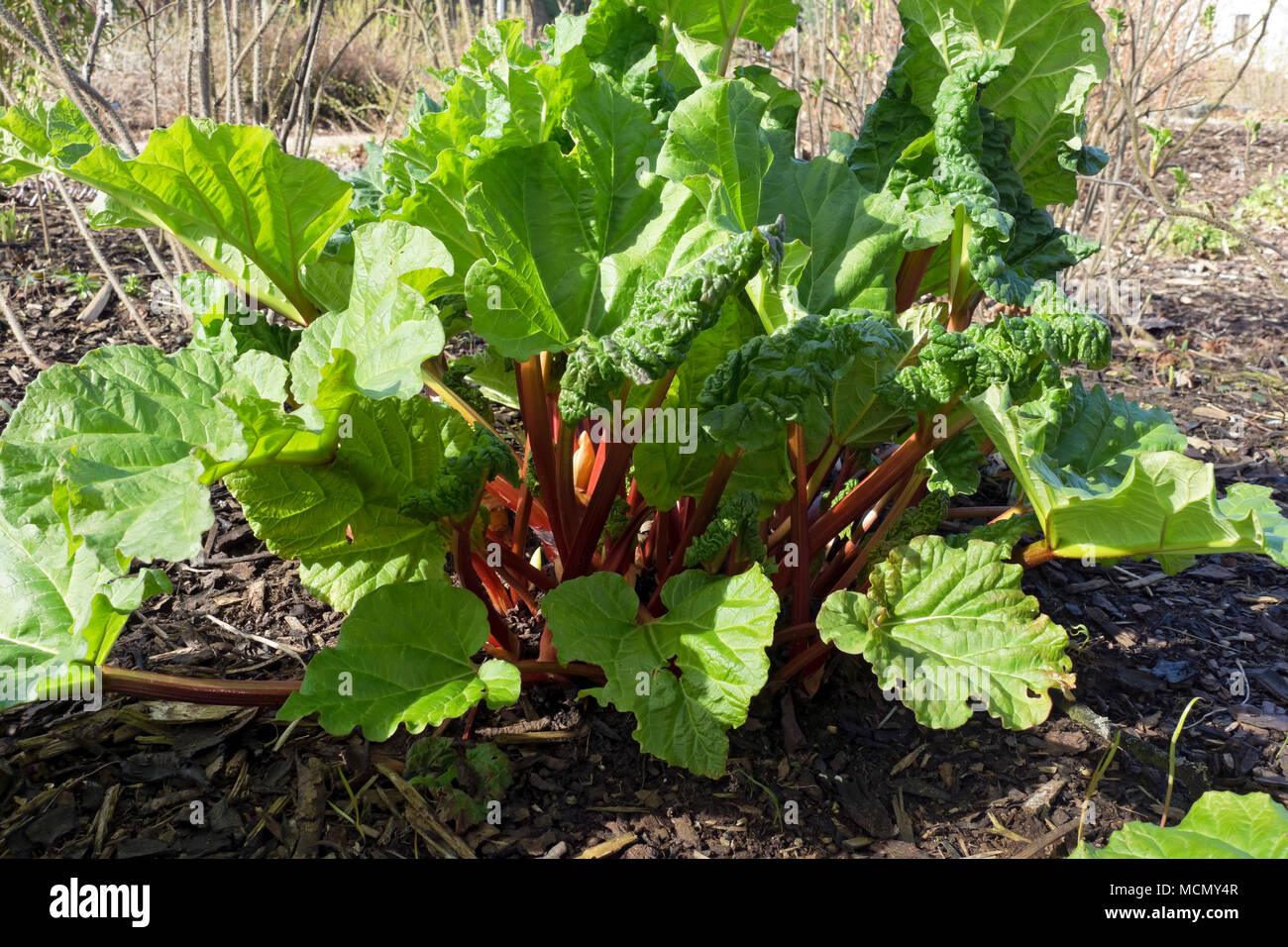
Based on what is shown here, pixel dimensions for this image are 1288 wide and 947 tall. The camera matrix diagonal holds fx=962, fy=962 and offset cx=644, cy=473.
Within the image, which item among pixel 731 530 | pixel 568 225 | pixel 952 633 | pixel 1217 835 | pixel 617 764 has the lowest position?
pixel 617 764

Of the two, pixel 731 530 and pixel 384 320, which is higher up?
pixel 384 320

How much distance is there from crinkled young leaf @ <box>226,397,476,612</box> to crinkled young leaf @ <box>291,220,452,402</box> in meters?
0.11

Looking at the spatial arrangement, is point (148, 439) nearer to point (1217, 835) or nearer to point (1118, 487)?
point (1118, 487)

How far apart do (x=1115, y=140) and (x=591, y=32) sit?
10.1 ft

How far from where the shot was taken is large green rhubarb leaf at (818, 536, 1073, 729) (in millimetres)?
1524

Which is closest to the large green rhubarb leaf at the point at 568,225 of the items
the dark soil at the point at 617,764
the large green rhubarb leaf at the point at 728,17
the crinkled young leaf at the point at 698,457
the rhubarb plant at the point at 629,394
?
the rhubarb plant at the point at 629,394

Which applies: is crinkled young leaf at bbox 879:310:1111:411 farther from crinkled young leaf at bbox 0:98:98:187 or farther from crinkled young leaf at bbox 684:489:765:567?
crinkled young leaf at bbox 0:98:98:187

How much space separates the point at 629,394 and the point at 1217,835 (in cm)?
112

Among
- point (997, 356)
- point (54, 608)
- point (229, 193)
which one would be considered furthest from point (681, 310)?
point (54, 608)

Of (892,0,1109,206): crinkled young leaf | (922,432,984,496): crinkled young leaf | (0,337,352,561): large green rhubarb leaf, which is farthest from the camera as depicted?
(892,0,1109,206): crinkled young leaf

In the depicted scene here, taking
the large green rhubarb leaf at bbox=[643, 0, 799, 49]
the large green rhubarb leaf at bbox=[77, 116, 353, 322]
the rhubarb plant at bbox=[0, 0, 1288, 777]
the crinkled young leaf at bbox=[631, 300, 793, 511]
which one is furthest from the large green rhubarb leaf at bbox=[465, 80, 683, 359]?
the large green rhubarb leaf at bbox=[643, 0, 799, 49]

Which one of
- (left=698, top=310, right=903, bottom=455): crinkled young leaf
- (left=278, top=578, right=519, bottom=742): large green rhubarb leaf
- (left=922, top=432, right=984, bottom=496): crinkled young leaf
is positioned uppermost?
(left=698, top=310, right=903, bottom=455): crinkled young leaf

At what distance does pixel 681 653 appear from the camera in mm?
1604
